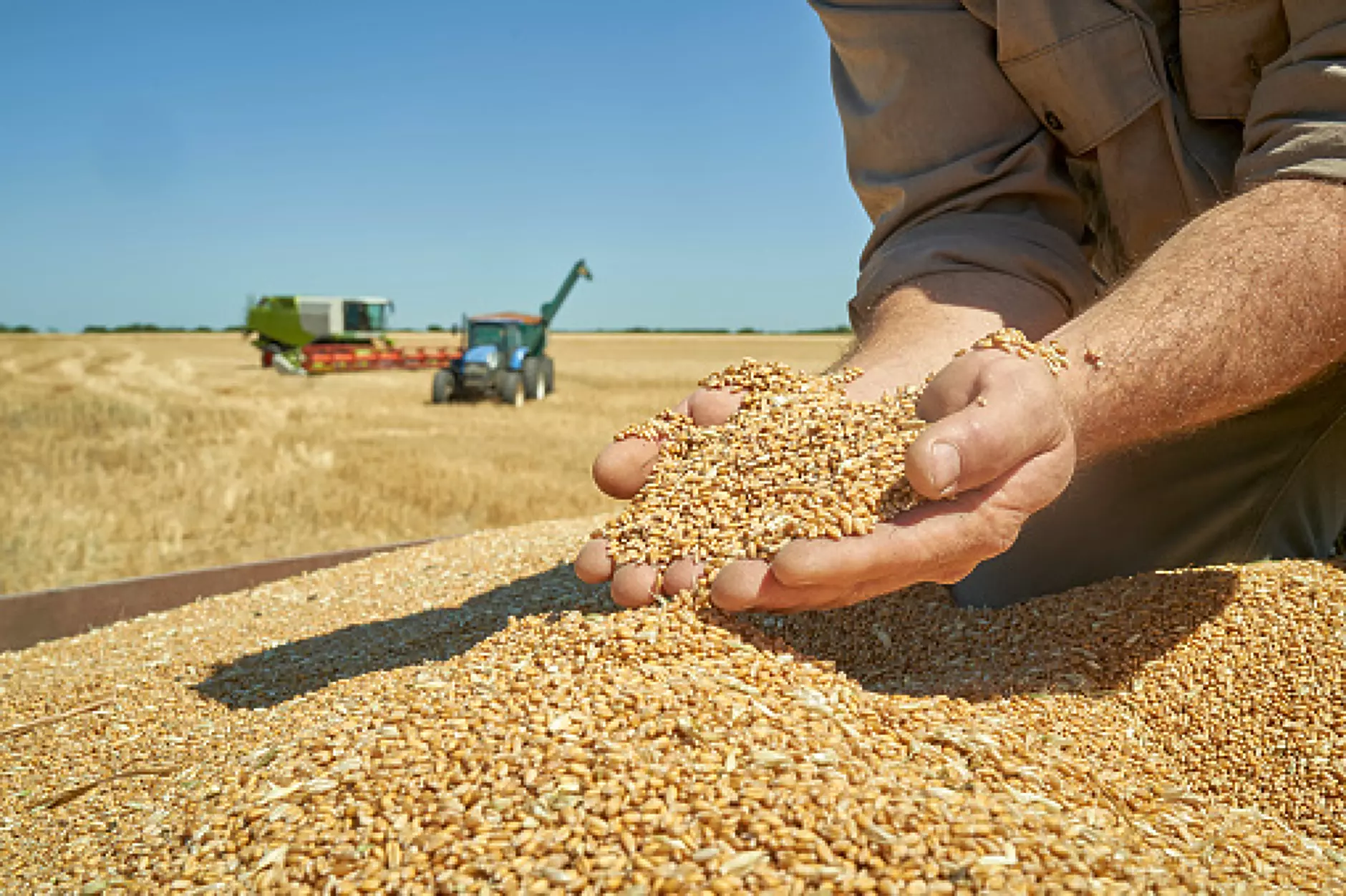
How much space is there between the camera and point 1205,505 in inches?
104

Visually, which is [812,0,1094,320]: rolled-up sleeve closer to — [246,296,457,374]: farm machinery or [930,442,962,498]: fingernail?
[930,442,962,498]: fingernail

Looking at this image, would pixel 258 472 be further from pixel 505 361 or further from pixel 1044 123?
pixel 505 361

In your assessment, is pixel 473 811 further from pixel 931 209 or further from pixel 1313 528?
pixel 1313 528

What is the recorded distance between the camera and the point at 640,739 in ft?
4.18

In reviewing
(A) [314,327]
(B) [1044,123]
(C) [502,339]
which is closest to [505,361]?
(C) [502,339]

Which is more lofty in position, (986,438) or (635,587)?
(986,438)

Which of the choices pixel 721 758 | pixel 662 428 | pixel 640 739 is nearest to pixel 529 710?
pixel 640 739

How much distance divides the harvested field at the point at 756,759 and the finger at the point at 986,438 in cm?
35

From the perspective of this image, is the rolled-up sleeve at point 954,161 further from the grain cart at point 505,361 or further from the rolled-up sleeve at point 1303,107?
the grain cart at point 505,361

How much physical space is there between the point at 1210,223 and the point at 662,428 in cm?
113

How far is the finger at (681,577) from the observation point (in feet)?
5.33

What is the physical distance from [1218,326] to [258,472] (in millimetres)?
6232

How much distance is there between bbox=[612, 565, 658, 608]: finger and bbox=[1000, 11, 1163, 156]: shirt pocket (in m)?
1.64

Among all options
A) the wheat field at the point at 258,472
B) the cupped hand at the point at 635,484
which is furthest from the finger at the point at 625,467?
the wheat field at the point at 258,472
